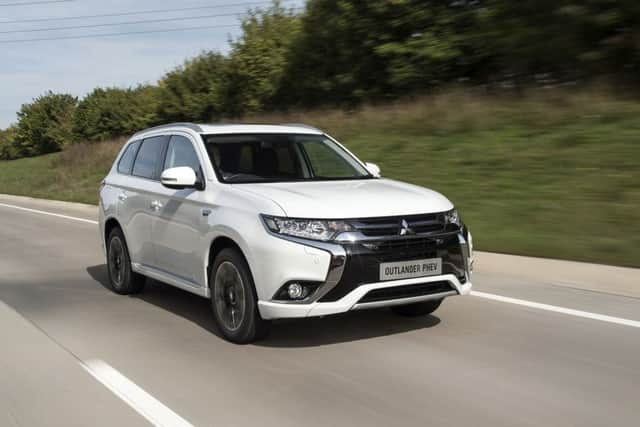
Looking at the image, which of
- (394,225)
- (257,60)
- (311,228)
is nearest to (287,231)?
(311,228)

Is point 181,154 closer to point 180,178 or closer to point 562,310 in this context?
point 180,178

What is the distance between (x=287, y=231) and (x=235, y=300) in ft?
2.70

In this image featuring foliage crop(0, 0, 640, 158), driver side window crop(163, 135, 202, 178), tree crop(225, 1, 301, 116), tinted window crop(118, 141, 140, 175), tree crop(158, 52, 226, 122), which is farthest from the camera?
tree crop(158, 52, 226, 122)

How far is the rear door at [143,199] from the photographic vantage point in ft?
24.3

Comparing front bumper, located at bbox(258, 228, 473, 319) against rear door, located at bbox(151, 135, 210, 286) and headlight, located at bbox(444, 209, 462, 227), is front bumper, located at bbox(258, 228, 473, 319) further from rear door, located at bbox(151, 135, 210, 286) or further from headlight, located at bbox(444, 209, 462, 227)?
rear door, located at bbox(151, 135, 210, 286)

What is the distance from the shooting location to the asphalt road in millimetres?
4410

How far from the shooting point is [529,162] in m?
12.4

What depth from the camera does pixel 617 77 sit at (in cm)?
1459

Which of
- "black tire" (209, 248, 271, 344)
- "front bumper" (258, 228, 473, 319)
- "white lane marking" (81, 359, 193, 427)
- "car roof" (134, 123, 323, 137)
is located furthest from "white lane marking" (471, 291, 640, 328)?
"white lane marking" (81, 359, 193, 427)

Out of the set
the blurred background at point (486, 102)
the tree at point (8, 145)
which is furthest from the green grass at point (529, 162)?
the tree at point (8, 145)

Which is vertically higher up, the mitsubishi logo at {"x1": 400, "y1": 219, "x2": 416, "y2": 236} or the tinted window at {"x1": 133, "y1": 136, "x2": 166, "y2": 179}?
the tinted window at {"x1": 133, "y1": 136, "x2": 166, "y2": 179}

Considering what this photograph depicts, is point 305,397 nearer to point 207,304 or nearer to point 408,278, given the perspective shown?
point 408,278

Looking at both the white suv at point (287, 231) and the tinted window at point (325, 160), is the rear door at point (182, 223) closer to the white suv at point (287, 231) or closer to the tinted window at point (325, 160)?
the white suv at point (287, 231)

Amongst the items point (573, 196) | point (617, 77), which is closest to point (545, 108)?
point (617, 77)
